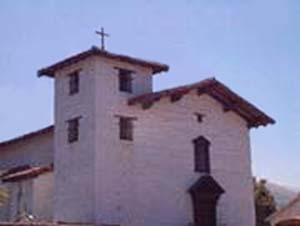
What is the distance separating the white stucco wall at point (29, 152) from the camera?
3159 centimetres

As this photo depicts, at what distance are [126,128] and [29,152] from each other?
8464mm

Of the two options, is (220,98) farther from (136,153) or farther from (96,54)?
(96,54)

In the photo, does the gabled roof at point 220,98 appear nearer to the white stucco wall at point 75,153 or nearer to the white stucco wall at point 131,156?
the white stucco wall at point 131,156

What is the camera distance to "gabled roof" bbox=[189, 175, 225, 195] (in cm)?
2753

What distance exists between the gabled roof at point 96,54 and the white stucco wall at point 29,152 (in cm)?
394

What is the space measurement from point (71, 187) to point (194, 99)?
258 inches

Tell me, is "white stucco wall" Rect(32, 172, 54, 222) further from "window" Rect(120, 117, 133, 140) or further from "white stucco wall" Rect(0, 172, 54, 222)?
"window" Rect(120, 117, 133, 140)

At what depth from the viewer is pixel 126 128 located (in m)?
26.4

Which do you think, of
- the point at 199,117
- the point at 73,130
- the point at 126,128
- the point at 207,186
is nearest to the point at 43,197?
the point at 73,130

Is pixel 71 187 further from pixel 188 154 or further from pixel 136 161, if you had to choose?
pixel 188 154

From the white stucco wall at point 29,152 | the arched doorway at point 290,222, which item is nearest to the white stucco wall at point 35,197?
the white stucco wall at point 29,152

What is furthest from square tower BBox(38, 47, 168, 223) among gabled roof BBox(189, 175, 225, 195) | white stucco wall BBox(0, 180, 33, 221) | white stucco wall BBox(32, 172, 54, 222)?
gabled roof BBox(189, 175, 225, 195)

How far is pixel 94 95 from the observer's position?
26.0 metres

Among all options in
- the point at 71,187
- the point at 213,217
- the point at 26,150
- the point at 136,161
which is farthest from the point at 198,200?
the point at 26,150
